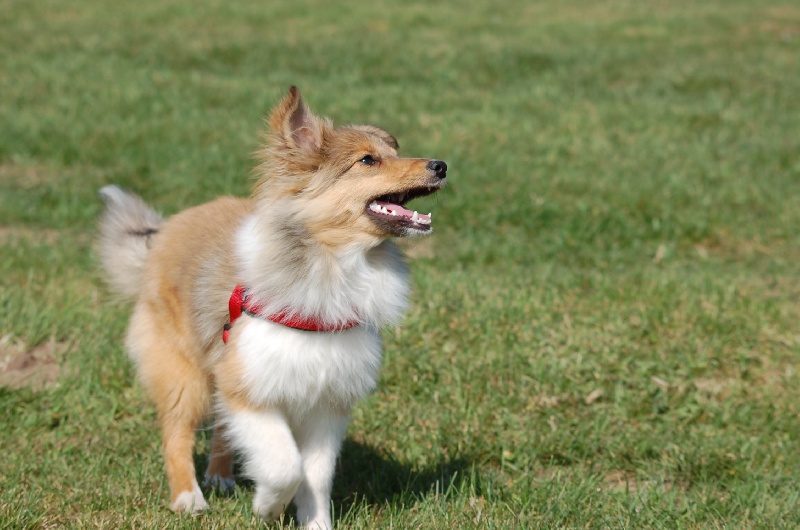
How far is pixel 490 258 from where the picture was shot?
7.88 m

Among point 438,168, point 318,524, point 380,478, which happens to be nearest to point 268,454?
point 318,524

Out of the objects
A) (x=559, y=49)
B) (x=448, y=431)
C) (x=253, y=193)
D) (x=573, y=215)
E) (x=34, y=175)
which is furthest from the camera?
(x=559, y=49)

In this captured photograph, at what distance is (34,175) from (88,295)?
333cm

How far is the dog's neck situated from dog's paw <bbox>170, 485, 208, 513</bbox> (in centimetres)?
106

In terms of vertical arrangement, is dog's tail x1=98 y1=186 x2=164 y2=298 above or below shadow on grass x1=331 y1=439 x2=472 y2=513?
above

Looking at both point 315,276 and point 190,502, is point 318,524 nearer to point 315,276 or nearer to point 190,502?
point 190,502

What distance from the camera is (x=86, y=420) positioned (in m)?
5.31

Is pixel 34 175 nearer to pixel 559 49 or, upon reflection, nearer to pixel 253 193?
pixel 253 193

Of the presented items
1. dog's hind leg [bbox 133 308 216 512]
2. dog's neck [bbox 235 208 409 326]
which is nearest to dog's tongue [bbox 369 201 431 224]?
dog's neck [bbox 235 208 409 326]

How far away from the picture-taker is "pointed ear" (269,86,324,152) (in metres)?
4.05

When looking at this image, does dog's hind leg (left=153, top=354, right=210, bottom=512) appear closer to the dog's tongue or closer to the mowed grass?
the mowed grass

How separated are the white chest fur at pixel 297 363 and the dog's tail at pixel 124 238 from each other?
1.42m

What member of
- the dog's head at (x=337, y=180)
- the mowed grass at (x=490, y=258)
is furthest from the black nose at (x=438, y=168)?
the mowed grass at (x=490, y=258)

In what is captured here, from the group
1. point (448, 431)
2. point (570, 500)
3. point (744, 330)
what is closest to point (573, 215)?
point (744, 330)
